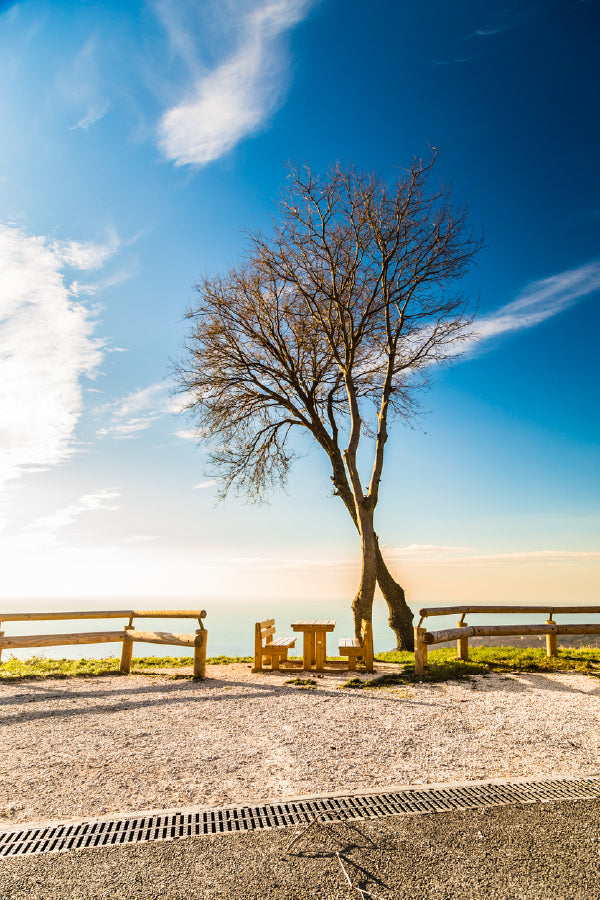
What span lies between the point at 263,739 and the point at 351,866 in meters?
2.63

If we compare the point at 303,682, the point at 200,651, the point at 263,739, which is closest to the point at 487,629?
the point at 303,682

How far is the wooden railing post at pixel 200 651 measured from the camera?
856 cm

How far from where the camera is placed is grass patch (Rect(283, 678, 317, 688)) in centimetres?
821

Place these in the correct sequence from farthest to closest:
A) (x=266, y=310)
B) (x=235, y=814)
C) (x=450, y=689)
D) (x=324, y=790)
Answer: (x=266, y=310), (x=450, y=689), (x=324, y=790), (x=235, y=814)

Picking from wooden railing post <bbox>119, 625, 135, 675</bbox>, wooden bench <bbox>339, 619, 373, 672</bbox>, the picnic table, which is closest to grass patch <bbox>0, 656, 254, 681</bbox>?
wooden railing post <bbox>119, 625, 135, 675</bbox>

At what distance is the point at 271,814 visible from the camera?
357 centimetres

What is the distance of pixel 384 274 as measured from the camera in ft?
43.2

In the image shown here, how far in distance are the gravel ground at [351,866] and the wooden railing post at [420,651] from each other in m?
5.16

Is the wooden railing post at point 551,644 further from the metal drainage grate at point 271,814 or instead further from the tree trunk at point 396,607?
the metal drainage grate at point 271,814

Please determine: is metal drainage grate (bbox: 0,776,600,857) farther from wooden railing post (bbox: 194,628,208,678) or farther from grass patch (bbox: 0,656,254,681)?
grass patch (bbox: 0,656,254,681)

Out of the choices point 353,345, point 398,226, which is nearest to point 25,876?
point 353,345

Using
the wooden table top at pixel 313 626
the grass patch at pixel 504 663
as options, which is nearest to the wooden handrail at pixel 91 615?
the wooden table top at pixel 313 626

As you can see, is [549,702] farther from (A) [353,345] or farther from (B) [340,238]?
(B) [340,238]

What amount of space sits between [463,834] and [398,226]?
41.8 ft
